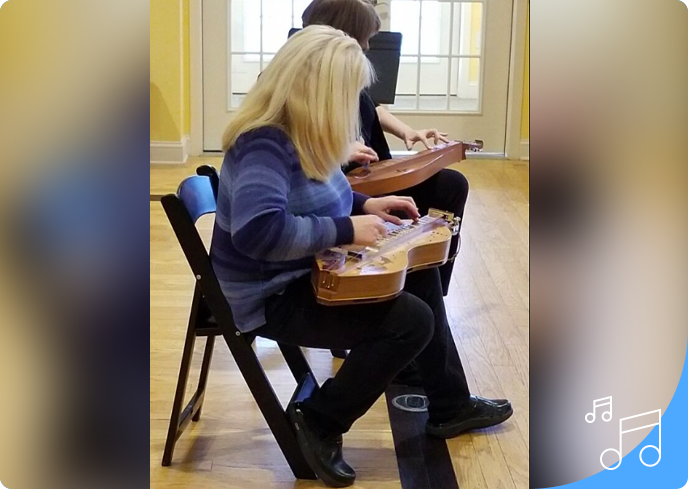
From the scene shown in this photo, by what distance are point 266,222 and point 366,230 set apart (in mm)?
181

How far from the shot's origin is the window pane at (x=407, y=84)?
4652 mm

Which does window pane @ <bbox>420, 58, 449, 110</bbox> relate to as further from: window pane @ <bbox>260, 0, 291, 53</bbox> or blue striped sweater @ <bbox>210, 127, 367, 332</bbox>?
blue striped sweater @ <bbox>210, 127, 367, 332</bbox>

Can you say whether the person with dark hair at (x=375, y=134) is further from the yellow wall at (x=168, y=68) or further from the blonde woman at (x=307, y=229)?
the yellow wall at (x=168, y=68)

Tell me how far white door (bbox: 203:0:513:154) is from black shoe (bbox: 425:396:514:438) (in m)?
2.88

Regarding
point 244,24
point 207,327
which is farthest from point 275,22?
point 207,327

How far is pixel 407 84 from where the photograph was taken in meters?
4.68

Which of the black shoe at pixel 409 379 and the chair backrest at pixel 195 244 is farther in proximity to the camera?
the black shoe at pixel 409 379

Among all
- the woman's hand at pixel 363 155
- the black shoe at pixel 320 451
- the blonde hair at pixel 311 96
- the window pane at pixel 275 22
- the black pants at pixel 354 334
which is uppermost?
the window pane at pixel 275 22

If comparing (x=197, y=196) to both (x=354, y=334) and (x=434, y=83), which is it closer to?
(x=354, y=334)

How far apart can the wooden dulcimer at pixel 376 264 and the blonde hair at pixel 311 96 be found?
0.16 m

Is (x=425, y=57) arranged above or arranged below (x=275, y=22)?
below

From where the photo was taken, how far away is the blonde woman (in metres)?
1.43

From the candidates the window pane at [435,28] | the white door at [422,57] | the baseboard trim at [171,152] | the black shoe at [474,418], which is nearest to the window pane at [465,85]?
the white door at [422,57]

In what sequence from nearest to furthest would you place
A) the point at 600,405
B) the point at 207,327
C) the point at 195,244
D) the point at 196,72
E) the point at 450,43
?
the point at 600,405 < the point at 195,244 < the point at 207,327 < the point at 196,72 < the point at 450,43
